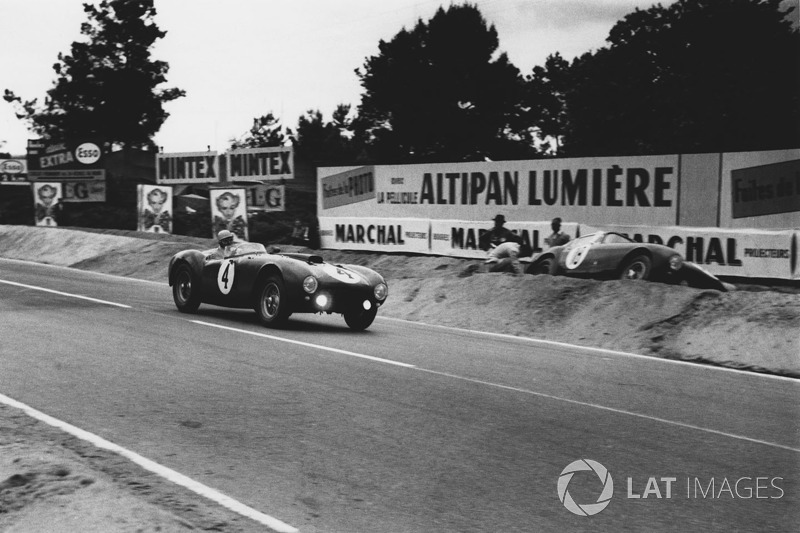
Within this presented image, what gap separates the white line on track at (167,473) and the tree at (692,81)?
3462 cm

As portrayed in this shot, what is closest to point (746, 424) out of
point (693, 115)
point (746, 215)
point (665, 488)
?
point (665, 488)

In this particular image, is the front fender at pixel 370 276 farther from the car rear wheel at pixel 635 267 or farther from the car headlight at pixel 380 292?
the car rear wheel at pixel 635 267

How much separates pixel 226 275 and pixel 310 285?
1763mm

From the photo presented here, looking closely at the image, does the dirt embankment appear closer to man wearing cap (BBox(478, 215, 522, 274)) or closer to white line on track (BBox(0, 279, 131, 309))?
man wearing cap (BBox(478, 215, 522, 274))

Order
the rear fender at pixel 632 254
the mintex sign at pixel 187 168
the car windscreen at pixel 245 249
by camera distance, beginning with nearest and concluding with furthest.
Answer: the car windscreen at pixel 245 249
the rear fender at pixel 632 254
the mintex sign at pixel 187 168

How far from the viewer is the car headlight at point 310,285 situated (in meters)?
12.4

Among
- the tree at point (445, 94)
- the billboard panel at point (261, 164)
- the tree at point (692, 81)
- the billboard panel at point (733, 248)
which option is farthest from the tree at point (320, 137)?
the billboard panel at point (733, 248)

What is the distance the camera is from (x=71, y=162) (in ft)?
132

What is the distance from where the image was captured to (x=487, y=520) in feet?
15.4

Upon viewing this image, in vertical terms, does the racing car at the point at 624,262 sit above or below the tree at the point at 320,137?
below

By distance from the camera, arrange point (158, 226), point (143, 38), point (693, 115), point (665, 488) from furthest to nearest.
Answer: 1. point (143, 38)
2. point (693, 115)
3. point (158, 226)
4. point (665, 488)

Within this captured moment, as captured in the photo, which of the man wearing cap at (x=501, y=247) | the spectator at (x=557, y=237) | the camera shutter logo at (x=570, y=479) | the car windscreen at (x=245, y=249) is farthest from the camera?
the spectator at (x=557, y=237)

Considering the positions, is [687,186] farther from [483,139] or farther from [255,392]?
[483,139]

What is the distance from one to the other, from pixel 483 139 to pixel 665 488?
56549 millimetres
